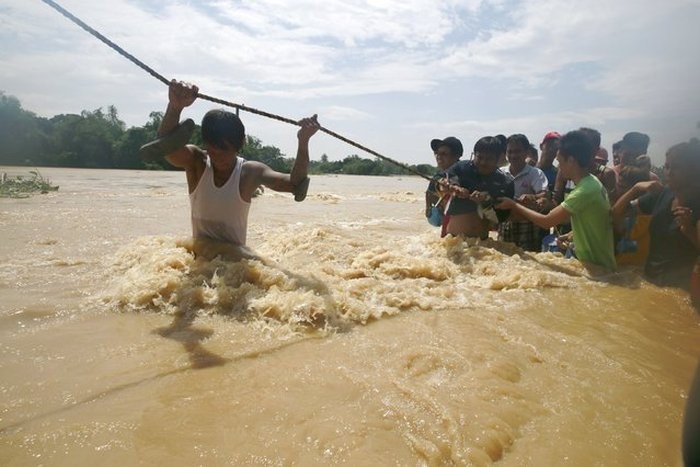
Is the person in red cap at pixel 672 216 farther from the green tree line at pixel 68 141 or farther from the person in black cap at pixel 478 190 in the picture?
the green tree line at pixel 68 141

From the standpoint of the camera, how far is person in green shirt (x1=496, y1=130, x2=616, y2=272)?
15.5ft

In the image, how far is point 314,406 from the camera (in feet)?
7.34

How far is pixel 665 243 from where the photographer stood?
4.71 meters

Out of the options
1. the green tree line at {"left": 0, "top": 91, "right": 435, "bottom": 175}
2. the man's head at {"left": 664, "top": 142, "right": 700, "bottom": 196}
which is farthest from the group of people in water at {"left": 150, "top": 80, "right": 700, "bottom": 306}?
the green tree line at {"left": 0, "top": 91, "right": 435, "bottom": 175}

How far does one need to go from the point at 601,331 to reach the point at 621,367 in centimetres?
72

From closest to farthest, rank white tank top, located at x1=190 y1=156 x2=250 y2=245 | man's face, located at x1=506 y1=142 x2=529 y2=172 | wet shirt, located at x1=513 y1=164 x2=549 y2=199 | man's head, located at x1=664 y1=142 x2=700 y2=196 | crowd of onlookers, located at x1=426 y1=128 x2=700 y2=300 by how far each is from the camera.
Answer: man's head, located at x1=664 y1=142 x2=700 y2=196 < white tank top, located at x1=190 y1=156 x2=250 y2=245 < crowd of onlookers, located at x1=426 y1=128 x2=700 y2=300 < wet shirt, located at x1=513 y1=164 x2=549 y2=199 < man's face, located at x1=506 y1=142 x2=529 y2=172

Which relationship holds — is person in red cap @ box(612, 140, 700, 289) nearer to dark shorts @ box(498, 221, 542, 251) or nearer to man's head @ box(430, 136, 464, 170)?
dark shorts @ box(498, 221, 542, 251)

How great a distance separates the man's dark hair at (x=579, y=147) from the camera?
4719 mm

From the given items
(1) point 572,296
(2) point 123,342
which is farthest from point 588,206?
(2) point 123,342

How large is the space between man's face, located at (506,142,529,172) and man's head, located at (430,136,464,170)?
72cm

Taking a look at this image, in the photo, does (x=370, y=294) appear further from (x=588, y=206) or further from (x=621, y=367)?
(x=588, y=206)

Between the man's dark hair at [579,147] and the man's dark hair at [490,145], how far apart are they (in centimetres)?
94

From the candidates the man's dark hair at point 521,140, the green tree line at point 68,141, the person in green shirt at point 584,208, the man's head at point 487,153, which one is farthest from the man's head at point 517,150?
the green tree line at point 68,141

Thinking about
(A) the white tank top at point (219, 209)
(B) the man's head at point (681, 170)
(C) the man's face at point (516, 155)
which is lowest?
(A) the white tank top at point (219, 209)
